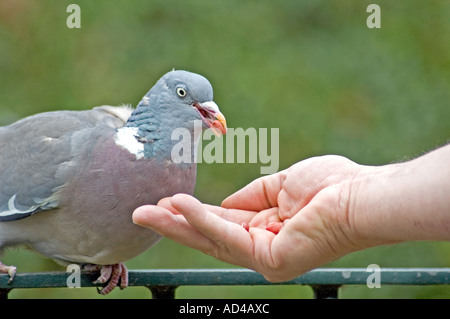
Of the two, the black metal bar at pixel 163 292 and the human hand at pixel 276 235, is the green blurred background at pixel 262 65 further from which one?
the human hand at pixel 276 235

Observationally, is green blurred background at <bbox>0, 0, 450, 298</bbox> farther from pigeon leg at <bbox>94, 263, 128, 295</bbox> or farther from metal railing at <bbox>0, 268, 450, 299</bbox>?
metal railing at <bbox>0, 268, 450, 299</bbox>

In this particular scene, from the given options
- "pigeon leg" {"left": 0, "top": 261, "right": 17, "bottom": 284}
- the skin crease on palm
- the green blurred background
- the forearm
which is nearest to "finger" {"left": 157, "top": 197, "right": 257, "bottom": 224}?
the skin crease on palm

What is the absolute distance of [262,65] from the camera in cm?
526

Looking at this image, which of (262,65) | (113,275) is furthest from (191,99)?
(262,65)

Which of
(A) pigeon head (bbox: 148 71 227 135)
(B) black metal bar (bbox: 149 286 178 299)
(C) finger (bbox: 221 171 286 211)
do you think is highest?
(A) pigeon head (bbox: 148 71 227 135)

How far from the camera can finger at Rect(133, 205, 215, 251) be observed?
254 cm

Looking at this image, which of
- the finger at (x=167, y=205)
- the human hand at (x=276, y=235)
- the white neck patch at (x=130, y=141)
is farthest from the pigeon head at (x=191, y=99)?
the human hand at (x=276, y=235)

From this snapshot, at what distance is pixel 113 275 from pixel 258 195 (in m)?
0.78

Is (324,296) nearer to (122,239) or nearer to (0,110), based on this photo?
(122,239)

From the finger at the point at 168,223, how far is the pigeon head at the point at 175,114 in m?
0.57

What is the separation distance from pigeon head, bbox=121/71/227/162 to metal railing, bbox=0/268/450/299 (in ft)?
1.59

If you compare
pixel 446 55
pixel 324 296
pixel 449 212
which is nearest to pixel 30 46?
pixel 446 55

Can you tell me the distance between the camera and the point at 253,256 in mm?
2605

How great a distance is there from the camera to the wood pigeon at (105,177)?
3.08 meters
